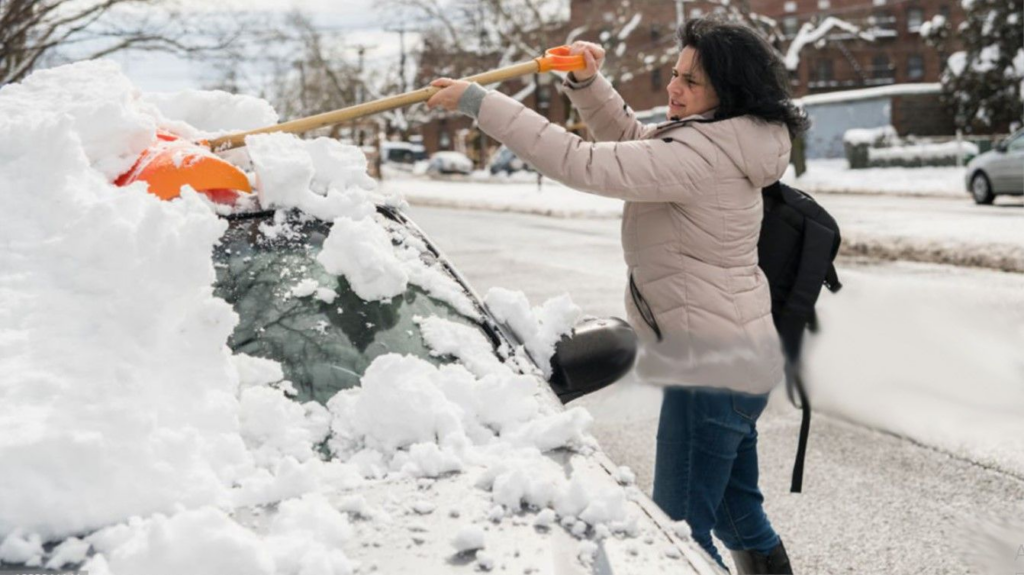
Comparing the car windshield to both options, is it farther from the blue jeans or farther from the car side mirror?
the blue jeans

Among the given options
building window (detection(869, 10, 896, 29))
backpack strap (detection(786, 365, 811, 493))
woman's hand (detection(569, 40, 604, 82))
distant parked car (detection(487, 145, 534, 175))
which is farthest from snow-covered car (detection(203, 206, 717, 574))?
building window (detection(869, 10, 896, 29))

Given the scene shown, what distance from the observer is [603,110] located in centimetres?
317

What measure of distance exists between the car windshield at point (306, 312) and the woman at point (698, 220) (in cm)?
49

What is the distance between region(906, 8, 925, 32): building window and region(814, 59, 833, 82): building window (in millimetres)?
5113

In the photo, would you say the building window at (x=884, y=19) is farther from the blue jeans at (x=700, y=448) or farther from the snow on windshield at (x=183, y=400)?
the snow on windshield at (x=183, y=400)

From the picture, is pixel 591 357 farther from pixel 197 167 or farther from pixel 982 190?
pixel 982 190

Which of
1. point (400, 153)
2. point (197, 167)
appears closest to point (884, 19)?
point (400, 153)

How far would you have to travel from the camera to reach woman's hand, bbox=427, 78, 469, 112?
2.87 meters

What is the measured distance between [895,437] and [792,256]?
9.86 feet

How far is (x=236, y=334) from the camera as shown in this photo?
7.77 feet

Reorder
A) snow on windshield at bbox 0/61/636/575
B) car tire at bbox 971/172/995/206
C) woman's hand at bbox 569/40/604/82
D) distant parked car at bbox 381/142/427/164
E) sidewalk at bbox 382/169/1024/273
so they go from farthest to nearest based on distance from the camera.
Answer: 1. distant parked car at bbox 381/142/427/164
2. car tire at bbox 971/172/995/206
3. sidewalk at bbox 382/169/1024/273
4. woman's hand at bbox 569/40/604/82
5. snow on windshield at bbox 0/61/636/575

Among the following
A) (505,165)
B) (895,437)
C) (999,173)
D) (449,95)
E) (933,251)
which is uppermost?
(449,95)

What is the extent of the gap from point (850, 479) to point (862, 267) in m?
7.58

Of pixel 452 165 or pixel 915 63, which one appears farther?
pixel 915 63
